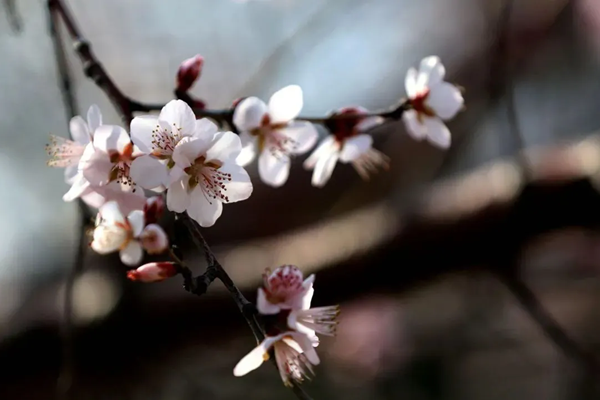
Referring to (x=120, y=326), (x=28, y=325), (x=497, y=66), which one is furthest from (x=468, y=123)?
(x=28, y=325)

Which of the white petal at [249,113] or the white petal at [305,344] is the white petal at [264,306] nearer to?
the white petal at [305,344]

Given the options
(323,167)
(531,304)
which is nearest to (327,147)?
(323,167)

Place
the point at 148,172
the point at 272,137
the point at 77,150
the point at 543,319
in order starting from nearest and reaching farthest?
the point at 148,172, the point at 77,150, the point at 272,137, the point at 543,319

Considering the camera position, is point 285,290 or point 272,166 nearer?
point 285,290

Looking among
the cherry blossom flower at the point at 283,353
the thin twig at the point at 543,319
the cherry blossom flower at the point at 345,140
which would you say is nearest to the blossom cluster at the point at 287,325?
the cherry blossom flower at the point at 283,353

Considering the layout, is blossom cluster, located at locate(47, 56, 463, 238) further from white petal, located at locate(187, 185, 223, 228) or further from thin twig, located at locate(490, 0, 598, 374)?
thin twig, located at locate(490, 0, 598, 374)

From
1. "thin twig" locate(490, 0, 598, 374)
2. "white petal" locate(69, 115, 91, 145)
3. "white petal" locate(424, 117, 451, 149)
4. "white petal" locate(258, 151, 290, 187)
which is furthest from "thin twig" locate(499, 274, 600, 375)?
"white petal" locate(69, 115, 91, 145)

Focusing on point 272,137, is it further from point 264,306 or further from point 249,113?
point 264,306
